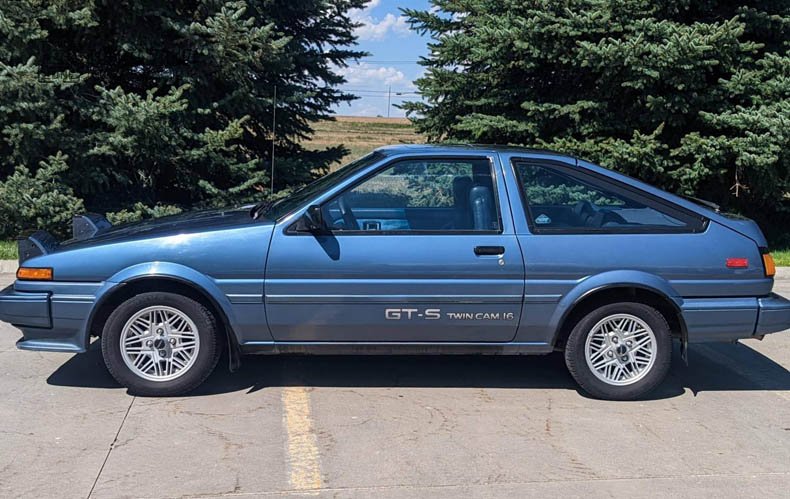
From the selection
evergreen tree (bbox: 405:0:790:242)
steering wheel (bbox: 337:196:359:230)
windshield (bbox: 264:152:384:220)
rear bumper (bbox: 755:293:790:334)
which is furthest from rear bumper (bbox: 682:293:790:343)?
evergreen tree (bbox: 405:0:790:242)

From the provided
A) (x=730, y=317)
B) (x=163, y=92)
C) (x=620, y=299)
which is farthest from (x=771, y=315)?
(x=163, y=92)

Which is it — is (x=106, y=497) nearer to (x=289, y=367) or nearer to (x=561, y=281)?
(x=289, y=367)

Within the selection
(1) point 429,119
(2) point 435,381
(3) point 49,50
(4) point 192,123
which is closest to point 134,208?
(4) point 192,123

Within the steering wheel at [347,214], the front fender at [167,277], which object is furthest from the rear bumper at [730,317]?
the front fender at [167,277]

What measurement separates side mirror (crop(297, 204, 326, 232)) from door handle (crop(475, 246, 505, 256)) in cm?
99

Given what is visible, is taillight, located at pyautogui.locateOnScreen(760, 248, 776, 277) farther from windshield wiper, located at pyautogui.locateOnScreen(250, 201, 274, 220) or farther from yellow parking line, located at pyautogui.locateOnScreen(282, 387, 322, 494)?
windshield wiper, located at pyautogui.locateOnScreen(250, 201, 274, 220)

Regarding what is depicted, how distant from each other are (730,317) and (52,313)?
4353mm

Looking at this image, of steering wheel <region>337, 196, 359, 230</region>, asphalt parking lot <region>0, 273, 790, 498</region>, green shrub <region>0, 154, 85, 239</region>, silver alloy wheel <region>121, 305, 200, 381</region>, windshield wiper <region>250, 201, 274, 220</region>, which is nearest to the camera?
asphalt parking lot <region>0, 273, 790, 498</region>

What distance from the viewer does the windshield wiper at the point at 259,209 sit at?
17.0ft

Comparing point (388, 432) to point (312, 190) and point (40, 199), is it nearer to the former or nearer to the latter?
point (312, 190)

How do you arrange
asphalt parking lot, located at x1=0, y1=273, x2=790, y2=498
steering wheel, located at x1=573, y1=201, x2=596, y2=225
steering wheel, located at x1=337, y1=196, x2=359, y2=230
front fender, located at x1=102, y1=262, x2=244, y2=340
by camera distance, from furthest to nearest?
steering wheel, located at x1=573, y1=201, x2=596, y2=225
steering wheel, located at x1=337, y1=196, x2=359, y2=230
front fender, located at x1=102, y1=262, x2=244, y2=340
asphalt parking lot, located at x1=0, y1=273, x2=790, y2=498

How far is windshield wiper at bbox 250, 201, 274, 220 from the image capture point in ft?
17.0

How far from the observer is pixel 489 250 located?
477 cm

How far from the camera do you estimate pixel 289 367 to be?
18.3ft
